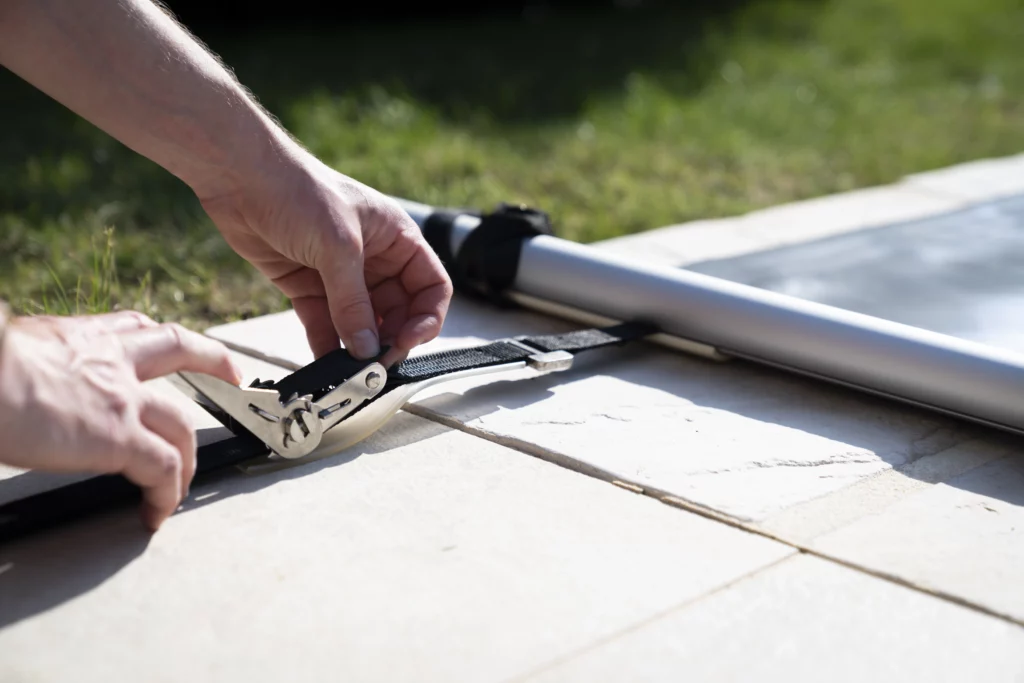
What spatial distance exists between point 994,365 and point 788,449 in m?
0.36

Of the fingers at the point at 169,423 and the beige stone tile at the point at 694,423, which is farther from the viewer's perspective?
the beige stone tile at the point at 694,423

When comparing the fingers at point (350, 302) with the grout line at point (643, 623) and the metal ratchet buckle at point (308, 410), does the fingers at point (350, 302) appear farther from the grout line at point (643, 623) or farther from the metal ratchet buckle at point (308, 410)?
the grout line at point (643, 623)

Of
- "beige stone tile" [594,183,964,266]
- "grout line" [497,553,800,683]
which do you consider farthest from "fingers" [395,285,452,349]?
"beige stone tile" [594,183,964,266]

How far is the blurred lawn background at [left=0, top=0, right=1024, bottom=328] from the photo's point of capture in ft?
9.39

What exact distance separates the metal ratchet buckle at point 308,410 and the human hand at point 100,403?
0.11 meters

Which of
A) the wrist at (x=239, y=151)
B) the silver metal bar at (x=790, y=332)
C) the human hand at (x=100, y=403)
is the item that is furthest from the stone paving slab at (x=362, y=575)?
the silver metal bar at (x=790, y=332)

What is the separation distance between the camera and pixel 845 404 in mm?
1975

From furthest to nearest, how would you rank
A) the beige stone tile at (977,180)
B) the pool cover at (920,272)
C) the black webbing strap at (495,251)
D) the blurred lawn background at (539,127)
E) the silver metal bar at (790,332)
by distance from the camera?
1. the beige stone tile at (977,180)
2. the blurred lawn background at (539,127)
3. the black webbing strap at (495,251)
4. the pool cover at (920,272)
5. the silver metal bar at (790,332)

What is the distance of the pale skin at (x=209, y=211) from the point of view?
1.35m

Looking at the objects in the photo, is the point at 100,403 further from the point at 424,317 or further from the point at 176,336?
the point at 424,317

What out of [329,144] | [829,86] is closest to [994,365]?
[329,144]

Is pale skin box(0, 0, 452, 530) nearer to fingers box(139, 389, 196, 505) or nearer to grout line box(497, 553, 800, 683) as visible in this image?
fingers box(139, 389, 196, 505)

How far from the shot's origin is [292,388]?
1678mm

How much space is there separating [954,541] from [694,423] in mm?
470
